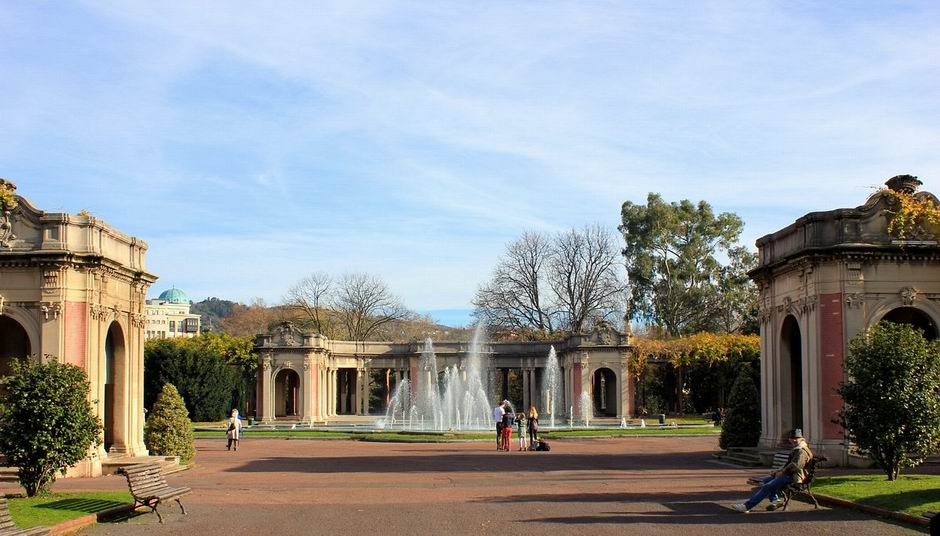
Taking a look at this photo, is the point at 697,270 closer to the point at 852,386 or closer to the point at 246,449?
the point at 246,449

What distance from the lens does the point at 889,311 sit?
1012 inches

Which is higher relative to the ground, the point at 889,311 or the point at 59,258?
the point at 59,258

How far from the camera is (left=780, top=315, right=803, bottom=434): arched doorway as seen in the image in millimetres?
28266

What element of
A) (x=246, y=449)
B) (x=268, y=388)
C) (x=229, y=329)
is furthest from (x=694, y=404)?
(x=229, y=329)

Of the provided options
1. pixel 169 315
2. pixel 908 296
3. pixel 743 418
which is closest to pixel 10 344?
pixel 743 418

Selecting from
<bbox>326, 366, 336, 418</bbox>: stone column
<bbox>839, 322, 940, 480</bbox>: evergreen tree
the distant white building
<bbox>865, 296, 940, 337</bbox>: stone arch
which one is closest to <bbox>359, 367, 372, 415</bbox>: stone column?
<bbox>326, 366, 336, 418</bbox>: stone column

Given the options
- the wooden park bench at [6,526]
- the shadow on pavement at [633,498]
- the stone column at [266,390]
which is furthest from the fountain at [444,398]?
the wooden park bench at [6,526]

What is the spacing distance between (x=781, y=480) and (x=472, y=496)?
19.4ft

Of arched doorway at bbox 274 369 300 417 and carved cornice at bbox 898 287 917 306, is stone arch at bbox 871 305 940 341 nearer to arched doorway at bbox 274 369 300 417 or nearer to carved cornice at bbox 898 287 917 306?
carved cornice at bbox 898 287 917 306

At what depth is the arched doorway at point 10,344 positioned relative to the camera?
92.6 feet

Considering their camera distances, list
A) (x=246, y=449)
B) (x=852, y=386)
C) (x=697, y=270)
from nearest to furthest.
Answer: (x=852, y=386) < (x=246, y=449) < (x=697, y=270)

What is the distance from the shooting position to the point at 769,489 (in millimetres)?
17172

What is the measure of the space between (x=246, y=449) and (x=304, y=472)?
10648mm

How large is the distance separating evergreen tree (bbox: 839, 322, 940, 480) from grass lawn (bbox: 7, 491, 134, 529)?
1420 centimetres
